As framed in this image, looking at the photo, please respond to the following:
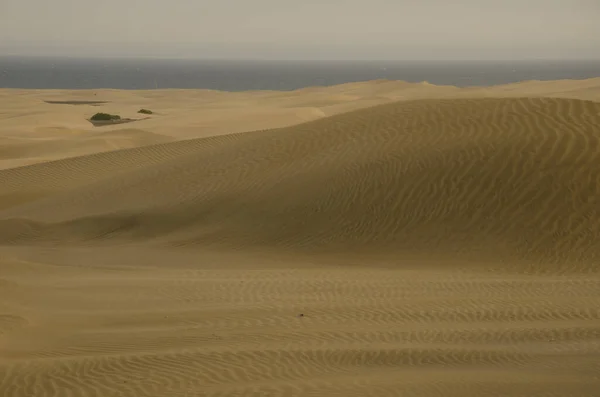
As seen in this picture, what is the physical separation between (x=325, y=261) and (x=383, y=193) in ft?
7.94

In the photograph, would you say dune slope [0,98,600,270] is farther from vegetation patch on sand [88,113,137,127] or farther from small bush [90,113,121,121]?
small bush [90,113,121,121]

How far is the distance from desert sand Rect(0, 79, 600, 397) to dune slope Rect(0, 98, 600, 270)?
0.15 ft

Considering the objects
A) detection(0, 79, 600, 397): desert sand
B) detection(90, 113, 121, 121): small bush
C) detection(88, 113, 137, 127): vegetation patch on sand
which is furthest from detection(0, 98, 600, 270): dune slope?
detection(90, 113, 121, 121): small bush

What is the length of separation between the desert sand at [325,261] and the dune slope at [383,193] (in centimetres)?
5

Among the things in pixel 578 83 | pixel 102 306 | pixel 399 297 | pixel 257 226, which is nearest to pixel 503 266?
pixel 399 297

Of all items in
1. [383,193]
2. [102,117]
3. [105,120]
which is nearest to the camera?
[383,193]

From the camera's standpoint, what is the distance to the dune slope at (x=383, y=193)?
13664mm

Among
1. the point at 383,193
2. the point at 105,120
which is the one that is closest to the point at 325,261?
the point at 383,193

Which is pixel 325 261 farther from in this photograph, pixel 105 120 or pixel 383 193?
pixel 105 120

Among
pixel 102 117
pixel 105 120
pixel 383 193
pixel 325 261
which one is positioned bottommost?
pixel 105 120

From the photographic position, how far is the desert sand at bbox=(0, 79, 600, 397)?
24.0ft

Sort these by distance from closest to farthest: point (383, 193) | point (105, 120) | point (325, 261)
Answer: point (325, 261)
point (383, 193)
point (105, 120)

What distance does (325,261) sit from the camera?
522 inches

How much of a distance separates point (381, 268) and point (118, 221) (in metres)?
6.24
